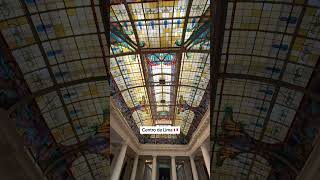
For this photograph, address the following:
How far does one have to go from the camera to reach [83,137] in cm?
2072

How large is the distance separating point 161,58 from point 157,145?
69.1ft

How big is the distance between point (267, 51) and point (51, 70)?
42.4ft

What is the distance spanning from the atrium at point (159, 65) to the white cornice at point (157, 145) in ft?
19.0

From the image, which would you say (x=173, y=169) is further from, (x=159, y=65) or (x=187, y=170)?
(x=159, y=65)

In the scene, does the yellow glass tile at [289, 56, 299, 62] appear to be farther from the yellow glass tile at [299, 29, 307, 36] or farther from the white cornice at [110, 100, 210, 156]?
the white cornice at [110, 100, 210, 156]

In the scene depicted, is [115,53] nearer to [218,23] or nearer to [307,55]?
[218,23]

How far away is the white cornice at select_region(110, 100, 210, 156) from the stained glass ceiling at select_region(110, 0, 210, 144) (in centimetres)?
171

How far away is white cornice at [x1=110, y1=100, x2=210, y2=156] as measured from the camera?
3111 cm

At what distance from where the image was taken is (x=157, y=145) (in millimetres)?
44375

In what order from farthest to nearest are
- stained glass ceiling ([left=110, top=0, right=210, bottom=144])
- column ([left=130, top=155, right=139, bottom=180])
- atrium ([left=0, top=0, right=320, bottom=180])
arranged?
column ([left=130, top=155, right=139, bottom=180])
stained glass ceiling ([left=110, top=0, right=210, bottom=144])
atrium ([left=0, top=0, right=320, bottom=180])

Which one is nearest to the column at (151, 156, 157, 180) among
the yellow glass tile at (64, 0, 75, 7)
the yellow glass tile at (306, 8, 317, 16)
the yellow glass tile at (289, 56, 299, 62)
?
the yellow glass tile at (289, 56, 299, 62)

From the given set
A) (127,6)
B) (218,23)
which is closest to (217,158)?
(218,23)

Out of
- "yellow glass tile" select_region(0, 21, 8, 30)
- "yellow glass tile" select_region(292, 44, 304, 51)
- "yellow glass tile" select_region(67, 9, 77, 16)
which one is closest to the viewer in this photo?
"yellow glass tile" select_region(0, 21, 8, 30)

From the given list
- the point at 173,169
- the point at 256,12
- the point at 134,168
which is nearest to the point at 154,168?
the point at 173,169
